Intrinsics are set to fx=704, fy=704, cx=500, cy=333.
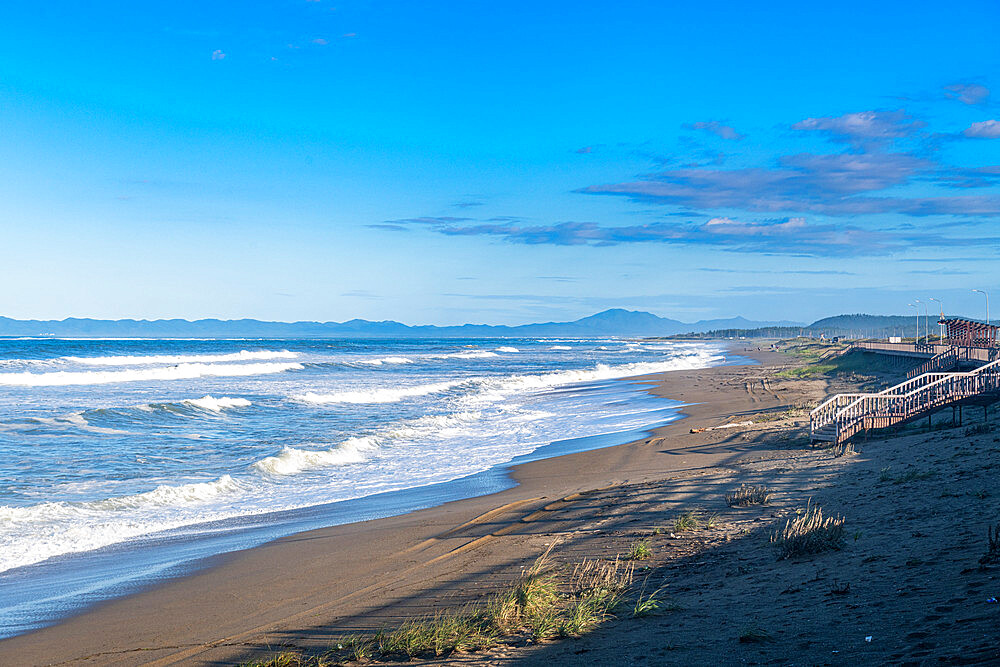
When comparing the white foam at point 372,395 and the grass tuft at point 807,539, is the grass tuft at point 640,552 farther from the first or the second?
the white foam at point 372,395

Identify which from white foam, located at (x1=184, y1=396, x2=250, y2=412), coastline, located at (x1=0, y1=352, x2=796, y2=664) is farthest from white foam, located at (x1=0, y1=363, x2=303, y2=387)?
coastline, located at (x1=0, y1=352, x2=796, y2=664)

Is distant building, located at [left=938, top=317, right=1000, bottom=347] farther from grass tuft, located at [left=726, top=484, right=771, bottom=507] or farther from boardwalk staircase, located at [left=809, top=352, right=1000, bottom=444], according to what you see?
grass tuft, located at [left=726, top=484, right=771, bottom=507]

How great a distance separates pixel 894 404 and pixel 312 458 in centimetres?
1488

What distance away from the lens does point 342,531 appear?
1097cm

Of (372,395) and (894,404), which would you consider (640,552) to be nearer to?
(894,404)

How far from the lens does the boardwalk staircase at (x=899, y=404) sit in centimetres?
1678

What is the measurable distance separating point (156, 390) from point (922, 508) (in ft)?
122

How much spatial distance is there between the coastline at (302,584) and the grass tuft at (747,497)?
8.55 ft

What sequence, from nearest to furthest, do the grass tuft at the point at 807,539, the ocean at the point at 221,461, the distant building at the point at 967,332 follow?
the grass tuft at the point at 807,539 → the ocean at the point at 221,461 → the distant building at the point at 967,332

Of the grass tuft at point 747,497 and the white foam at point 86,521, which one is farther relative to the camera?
the grass tuft at point 747,497

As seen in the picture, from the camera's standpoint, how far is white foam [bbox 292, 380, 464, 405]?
107ft

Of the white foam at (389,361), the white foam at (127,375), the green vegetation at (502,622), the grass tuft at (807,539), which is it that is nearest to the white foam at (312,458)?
the green vegetation at (502,622)

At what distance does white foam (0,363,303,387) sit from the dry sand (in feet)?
131

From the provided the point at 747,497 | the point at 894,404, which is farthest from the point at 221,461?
the point at 894,404
